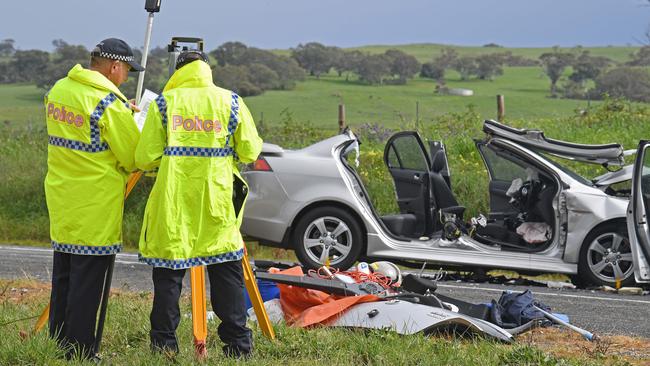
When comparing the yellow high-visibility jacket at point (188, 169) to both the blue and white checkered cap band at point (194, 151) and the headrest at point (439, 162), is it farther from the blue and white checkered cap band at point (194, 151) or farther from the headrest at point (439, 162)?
the headrest at point (439, 162)

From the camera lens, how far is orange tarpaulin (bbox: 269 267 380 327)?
7723 millimetres

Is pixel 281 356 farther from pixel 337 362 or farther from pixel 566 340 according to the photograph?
pixel 566 340

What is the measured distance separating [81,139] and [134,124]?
0.31m

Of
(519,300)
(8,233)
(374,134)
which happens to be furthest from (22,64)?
(519,300)

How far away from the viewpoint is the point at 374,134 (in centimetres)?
2189

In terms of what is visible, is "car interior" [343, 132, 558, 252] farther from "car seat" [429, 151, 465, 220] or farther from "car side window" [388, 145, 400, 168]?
"car side window" [388, 145, 400, 168]

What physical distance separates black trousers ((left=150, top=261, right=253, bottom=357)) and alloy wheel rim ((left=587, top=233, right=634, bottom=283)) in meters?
5.66

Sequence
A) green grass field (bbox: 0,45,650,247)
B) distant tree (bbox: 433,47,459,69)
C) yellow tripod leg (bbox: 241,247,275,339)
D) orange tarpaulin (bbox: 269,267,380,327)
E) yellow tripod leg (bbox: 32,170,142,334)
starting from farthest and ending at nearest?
distant tree (bbox: 433,47,459,69)
green grass field (bbox: 0,45,650,247)
orange tarpaulin (bbox: 269,267,380,327)
yellow tripod leg (bbox: 241,247,275,339)
yellow tripod leg (bbox: 32,170,142,334)

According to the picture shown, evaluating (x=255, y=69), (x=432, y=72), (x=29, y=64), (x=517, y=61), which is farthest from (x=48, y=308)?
(x=517, y=61)

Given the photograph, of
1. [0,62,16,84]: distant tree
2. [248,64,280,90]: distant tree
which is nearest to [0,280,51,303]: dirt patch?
A: [248,64,280,90]: distant tree

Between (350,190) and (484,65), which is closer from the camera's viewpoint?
(350,190)

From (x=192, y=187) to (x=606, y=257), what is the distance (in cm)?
623

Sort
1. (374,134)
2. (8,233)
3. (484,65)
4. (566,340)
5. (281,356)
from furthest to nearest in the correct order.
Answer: (484,65), (374,134), (8,233), (566,340), (281,356)

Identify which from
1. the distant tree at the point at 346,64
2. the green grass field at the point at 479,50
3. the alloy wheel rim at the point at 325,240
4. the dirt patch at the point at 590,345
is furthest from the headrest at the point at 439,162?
the green grass field at the point at 479,50
